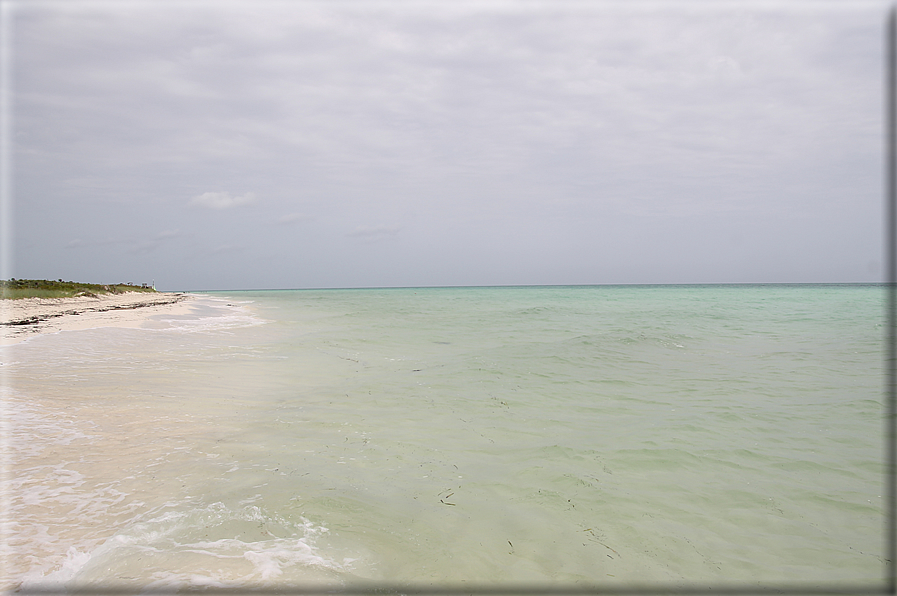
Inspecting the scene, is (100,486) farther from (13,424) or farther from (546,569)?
(546,569)

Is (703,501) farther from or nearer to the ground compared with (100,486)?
nearer to the ground

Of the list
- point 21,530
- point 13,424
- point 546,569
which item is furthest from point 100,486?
point 546,569

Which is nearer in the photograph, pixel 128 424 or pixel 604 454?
pixel 604 454

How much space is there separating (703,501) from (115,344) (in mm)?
14808

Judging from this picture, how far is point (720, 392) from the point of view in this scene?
8.46 metres

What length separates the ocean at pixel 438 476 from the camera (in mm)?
3307

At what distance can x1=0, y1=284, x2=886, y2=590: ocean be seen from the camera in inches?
130

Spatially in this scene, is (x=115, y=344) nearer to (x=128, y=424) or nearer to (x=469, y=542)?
(x=128, y=424)

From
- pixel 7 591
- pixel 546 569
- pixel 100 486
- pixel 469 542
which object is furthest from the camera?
pixel 100 486

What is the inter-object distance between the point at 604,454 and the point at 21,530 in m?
5.49

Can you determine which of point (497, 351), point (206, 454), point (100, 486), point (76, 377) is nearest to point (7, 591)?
point (100, 486)

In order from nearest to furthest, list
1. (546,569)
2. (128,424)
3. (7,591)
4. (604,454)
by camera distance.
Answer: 1. (7,591)
2. (546,569)
3. (604,454)
4. (128,424)

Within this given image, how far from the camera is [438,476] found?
4.86 meters

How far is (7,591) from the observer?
106 inches
